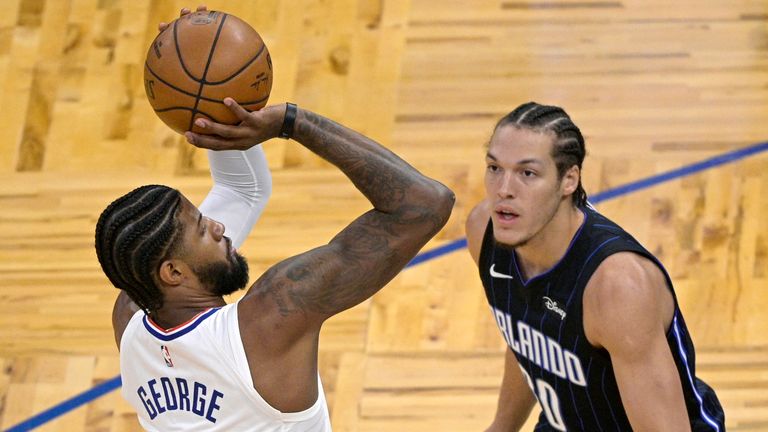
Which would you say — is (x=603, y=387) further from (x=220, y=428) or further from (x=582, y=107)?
(x=582, y=107)

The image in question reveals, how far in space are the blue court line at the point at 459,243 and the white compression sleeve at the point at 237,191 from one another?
78.7 inches

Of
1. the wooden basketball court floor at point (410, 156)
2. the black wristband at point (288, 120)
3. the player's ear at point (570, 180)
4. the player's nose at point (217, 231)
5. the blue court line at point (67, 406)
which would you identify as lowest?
the blue court line at point (67, 406)

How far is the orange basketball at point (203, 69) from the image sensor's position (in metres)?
3.39

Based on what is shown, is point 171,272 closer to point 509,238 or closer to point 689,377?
point 509,238

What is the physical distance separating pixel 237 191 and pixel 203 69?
50 cm

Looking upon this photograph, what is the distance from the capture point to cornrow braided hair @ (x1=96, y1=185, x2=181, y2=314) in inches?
128

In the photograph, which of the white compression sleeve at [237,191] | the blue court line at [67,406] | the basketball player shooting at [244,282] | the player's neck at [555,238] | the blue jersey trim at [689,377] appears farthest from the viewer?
the blue court line at [67,406]

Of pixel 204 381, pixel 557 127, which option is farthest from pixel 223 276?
pixel 557 127

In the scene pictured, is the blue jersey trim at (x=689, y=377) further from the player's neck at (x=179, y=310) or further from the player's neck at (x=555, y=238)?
the player's neck at (x=179, y=310)

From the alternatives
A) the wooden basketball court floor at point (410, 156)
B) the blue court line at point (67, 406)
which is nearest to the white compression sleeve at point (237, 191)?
the wooden basketball court floor at point (410, 156)

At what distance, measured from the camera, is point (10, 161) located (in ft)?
22.1

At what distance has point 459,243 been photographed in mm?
5996

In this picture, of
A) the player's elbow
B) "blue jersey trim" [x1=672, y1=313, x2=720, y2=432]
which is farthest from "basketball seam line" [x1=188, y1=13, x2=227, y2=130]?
"blue jersey trim" [x1=672, y1=313, x2=720, y2=432]

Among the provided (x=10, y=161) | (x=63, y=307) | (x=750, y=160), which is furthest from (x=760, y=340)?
(x=10, y=161)
